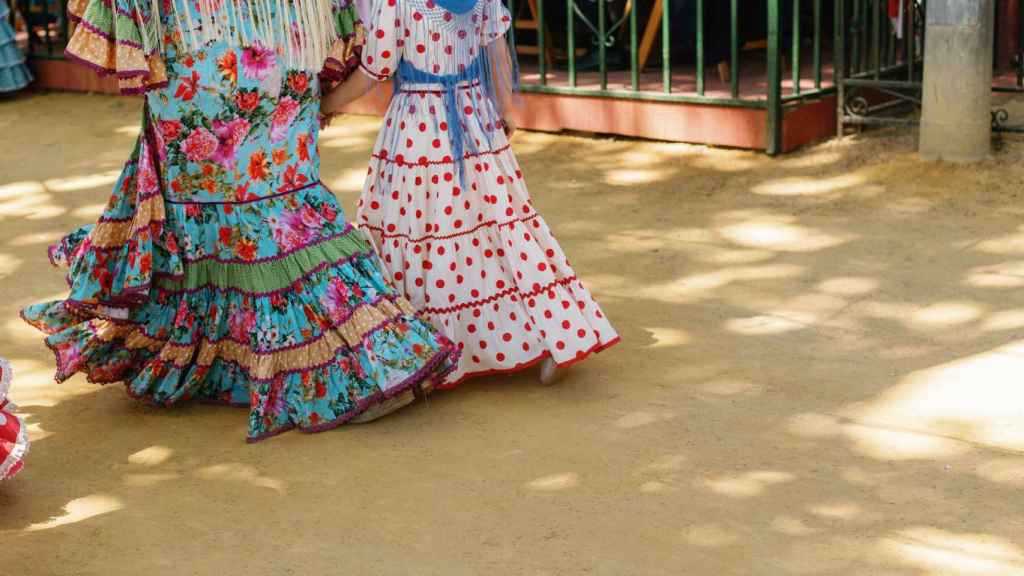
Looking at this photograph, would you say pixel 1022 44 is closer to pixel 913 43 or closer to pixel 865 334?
pixel 913 43

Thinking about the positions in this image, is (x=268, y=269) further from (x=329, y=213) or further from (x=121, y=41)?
(x=121, y=41)

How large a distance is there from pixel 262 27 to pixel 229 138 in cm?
33

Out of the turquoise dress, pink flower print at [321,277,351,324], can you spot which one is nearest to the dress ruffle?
pink flower print at [321,277,351,324]

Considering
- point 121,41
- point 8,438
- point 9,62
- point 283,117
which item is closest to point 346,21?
point 283,117

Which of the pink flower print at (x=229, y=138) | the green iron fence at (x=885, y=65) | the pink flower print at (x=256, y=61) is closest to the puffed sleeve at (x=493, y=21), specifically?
the pink flower print at (x=256, y=61)

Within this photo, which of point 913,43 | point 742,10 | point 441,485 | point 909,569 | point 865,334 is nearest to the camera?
point 909,569

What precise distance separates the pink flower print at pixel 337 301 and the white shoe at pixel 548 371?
2.22ft

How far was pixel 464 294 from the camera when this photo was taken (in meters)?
4.57

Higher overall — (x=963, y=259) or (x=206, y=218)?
(x=206, y=218)

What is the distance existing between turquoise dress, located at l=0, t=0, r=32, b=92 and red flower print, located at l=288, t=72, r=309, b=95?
661 centimetres

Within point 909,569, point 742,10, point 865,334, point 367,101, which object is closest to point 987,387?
point 865,334

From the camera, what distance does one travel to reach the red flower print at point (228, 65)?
13.5 ft

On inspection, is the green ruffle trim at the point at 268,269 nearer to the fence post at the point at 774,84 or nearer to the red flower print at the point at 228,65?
the red flower print at the point at 228,65

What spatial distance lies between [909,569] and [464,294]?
176 centimetres
